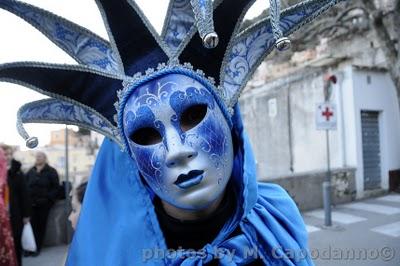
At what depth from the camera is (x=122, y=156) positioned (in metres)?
1.85

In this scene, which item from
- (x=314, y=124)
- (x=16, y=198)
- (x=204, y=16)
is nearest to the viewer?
(x=204, y=16)

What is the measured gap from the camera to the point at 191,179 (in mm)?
1429

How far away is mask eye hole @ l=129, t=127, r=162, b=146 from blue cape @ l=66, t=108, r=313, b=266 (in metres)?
0.28

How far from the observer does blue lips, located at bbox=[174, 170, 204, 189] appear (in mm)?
1424

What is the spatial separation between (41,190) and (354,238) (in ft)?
15.9

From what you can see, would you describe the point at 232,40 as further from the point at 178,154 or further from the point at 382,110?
the point at 382,110

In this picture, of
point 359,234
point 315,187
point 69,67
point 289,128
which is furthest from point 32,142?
point 289,128

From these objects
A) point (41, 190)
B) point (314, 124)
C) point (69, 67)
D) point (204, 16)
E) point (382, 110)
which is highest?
point (382, 110)

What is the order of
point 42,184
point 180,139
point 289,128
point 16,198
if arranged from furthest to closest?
1. point 289,128
2. point 42,184
3. point 16,198
4. point 180,139

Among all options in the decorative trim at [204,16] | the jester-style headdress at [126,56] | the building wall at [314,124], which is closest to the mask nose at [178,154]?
the jester-style headdress at [126,56]

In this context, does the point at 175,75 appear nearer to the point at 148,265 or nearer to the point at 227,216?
the point at 227,216

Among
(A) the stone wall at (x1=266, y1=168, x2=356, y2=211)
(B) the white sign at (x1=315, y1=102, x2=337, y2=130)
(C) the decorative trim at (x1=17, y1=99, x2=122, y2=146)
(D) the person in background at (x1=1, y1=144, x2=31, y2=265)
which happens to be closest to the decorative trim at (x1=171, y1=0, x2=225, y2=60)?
(C) the decorative trim at (x1=17, y1=99, x2=122, y2=146)

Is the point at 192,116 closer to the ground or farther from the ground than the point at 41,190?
farther from the ground

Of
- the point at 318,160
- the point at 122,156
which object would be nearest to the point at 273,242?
the point at 122,156
